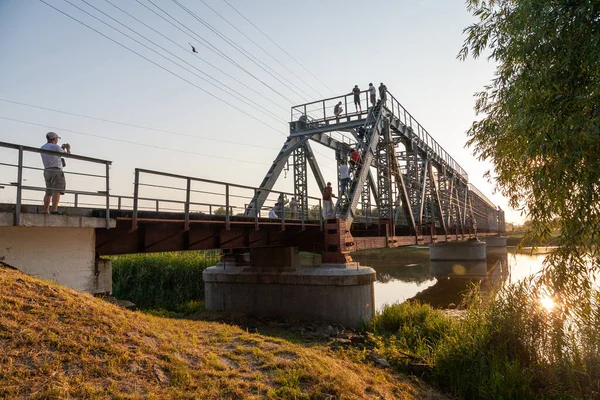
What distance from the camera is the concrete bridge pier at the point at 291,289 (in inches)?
571

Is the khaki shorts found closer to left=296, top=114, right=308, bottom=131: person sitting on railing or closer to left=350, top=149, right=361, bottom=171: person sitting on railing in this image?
left=350, top=149, right=361, bottom=171: person sitting on railing

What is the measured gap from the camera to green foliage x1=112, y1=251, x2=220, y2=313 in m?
22.5

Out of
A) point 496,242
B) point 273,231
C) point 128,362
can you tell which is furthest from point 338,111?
point 496,242

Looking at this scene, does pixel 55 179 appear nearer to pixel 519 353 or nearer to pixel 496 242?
pixel 519 353

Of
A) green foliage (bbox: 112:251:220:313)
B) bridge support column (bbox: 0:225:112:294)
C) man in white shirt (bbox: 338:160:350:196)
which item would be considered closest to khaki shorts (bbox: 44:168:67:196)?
bridge support column (bbox: 0:225:112:294)

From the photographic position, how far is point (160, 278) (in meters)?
23.5

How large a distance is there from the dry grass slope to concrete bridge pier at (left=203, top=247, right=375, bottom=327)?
238 inches

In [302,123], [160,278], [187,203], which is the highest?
[302,123]

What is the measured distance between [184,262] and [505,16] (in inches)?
→ 812

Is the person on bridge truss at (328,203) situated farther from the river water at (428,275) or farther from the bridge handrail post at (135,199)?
the bridge handrail post at (135,199)

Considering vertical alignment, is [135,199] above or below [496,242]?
above

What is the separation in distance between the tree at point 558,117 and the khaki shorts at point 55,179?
29.1 ft

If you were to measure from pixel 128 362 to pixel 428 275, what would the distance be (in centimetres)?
3686

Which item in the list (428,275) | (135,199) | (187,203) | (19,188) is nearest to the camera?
(19,188)
